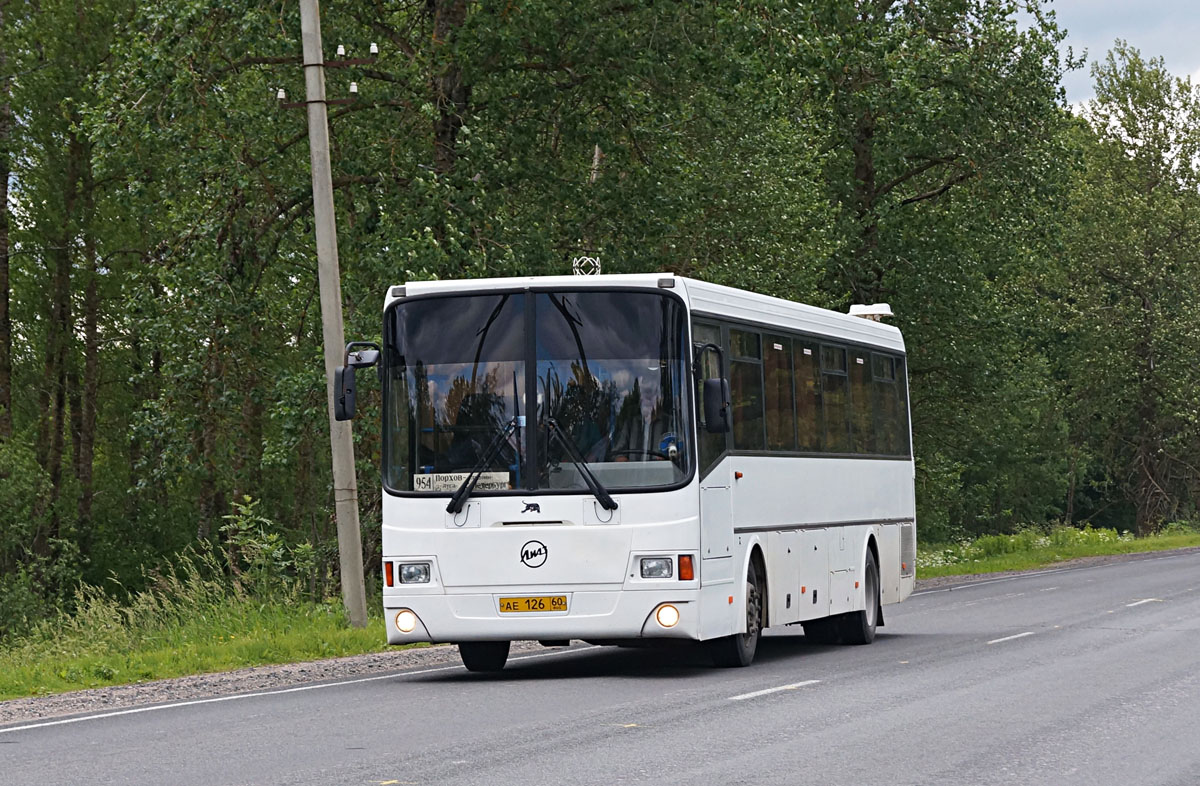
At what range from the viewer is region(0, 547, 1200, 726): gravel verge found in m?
13.9

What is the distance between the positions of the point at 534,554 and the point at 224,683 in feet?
10.4

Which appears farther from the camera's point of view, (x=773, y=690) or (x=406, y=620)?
(x=406, y=620)

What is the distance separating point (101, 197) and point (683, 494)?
1227 inches

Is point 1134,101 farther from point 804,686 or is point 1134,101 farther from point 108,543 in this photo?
point 804,686

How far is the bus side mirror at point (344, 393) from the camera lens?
14570 mm

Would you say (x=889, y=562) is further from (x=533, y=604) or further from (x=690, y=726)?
(x=690, y=726)

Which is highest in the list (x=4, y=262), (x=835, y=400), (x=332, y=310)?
(x=4, y=262)

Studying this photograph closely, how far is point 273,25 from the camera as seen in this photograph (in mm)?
24797

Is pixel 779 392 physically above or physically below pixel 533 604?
above

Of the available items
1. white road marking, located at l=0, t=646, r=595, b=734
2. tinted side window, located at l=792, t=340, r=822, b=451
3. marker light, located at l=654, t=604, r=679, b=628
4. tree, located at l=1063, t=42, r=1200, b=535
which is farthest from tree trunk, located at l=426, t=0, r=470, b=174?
tree, located at l=1063, t=42, r=1200, b=535

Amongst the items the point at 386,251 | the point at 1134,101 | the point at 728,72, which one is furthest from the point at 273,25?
the point at 1134,101

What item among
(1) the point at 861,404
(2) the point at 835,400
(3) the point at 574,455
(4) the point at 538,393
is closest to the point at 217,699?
(3) the point at 574,455

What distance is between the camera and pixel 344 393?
14.7m

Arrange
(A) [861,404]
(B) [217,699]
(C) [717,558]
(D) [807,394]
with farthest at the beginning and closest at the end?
(A) [861,404]
(D) [807,394]
(C) [717,558]
(B) [217,699]
